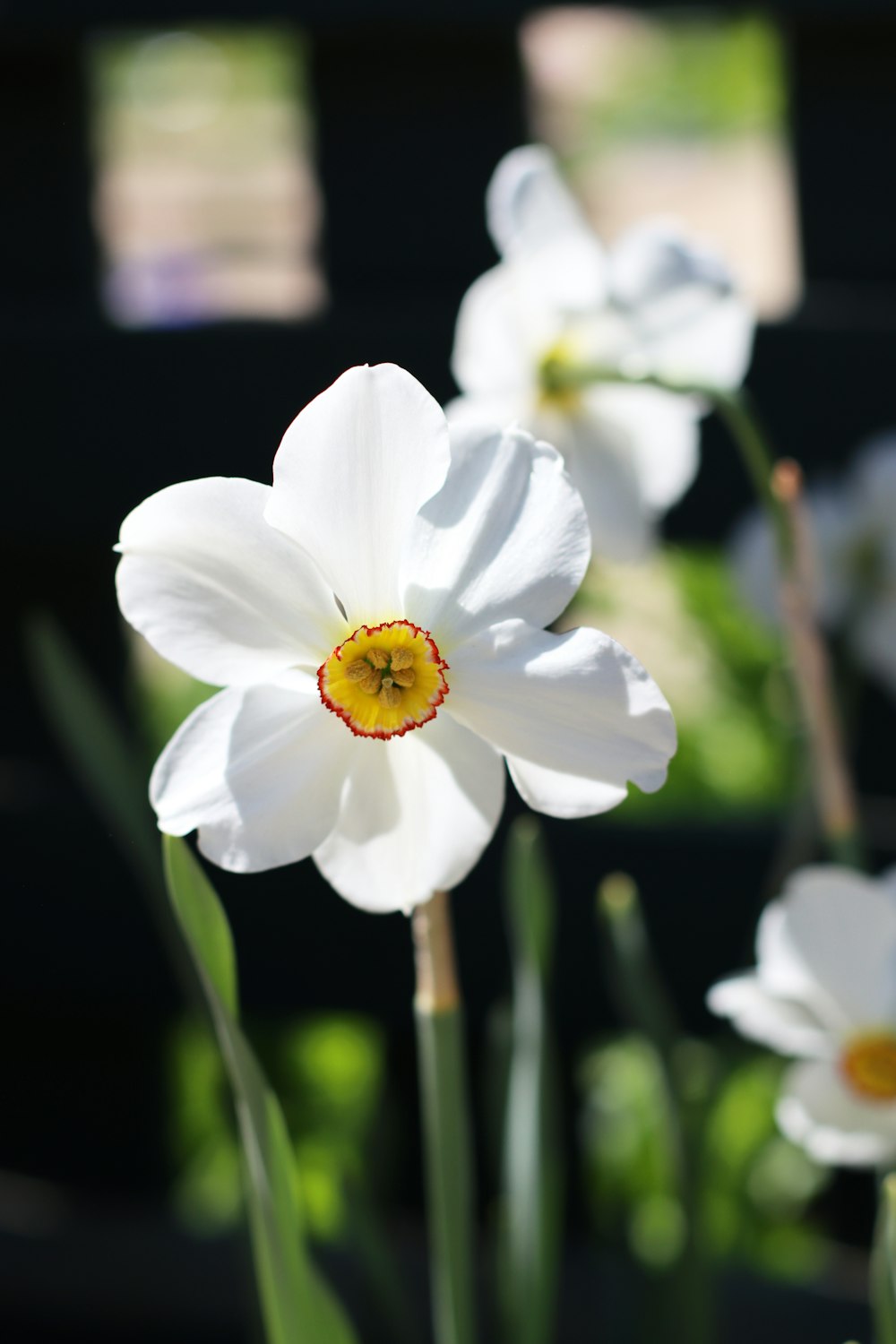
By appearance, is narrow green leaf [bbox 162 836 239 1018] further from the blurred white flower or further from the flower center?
the blurred white flower

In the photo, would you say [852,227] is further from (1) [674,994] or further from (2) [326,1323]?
(2) [326,1323]

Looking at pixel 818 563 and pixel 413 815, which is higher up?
pixel 413 815

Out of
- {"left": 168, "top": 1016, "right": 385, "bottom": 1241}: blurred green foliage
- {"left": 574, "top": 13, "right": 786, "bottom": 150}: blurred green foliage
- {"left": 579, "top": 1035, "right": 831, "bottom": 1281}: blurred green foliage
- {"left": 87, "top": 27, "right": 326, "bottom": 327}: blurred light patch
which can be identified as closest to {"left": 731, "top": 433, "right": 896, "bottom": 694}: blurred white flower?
{"left": 579, "top": 1035, "right": 831, "bottom": 1281}: blurred green foliage

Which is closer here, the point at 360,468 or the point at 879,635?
the point at 360,468

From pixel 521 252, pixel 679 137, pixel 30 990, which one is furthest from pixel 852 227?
pixel 679 137

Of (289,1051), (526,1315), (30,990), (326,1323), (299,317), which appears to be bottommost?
(289,1051)

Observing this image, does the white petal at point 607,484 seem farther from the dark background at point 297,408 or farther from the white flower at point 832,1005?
the dark background at point 297,408

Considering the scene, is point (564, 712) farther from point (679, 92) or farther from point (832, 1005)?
point (679, 92)

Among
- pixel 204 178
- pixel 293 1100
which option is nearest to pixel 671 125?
pixel 204 178
